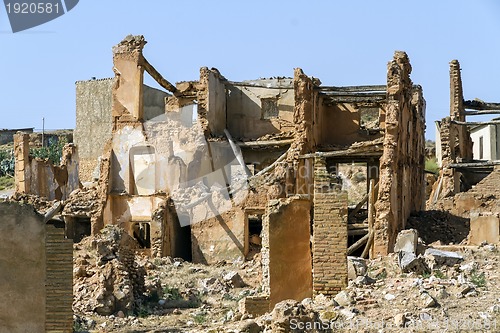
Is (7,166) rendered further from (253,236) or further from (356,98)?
(253,236)

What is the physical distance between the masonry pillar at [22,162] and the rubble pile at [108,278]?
48.3 ft

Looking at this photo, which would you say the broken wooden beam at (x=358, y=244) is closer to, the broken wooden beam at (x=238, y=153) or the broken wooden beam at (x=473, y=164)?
the broken wooden beam at (x=238, y=153)

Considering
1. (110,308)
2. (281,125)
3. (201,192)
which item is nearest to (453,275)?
(110,308)

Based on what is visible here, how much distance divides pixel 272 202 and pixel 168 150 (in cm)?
1542

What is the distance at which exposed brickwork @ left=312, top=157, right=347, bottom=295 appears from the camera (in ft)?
51.3

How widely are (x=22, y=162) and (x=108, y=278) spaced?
18.1 metres

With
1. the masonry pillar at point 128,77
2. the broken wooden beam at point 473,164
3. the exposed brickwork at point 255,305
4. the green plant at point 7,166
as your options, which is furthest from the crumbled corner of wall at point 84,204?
the green plant at point 7,166

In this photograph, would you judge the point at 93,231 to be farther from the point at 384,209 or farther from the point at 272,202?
the point at 272,202

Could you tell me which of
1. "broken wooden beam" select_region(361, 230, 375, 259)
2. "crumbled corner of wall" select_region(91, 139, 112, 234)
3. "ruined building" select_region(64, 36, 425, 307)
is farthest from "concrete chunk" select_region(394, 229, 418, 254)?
"crumbled corner of wall" select_region(91, 139, 112, 234)

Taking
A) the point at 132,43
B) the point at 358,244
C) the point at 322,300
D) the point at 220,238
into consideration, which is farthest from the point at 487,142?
A: the point at 322,300

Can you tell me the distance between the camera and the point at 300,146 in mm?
31500

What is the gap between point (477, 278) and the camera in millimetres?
14422

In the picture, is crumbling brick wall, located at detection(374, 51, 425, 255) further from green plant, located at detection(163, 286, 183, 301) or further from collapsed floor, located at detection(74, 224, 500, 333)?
green plant, located at detection(163, 286, 183, 301)

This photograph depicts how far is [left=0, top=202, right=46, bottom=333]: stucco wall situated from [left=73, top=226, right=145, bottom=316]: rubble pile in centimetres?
556
